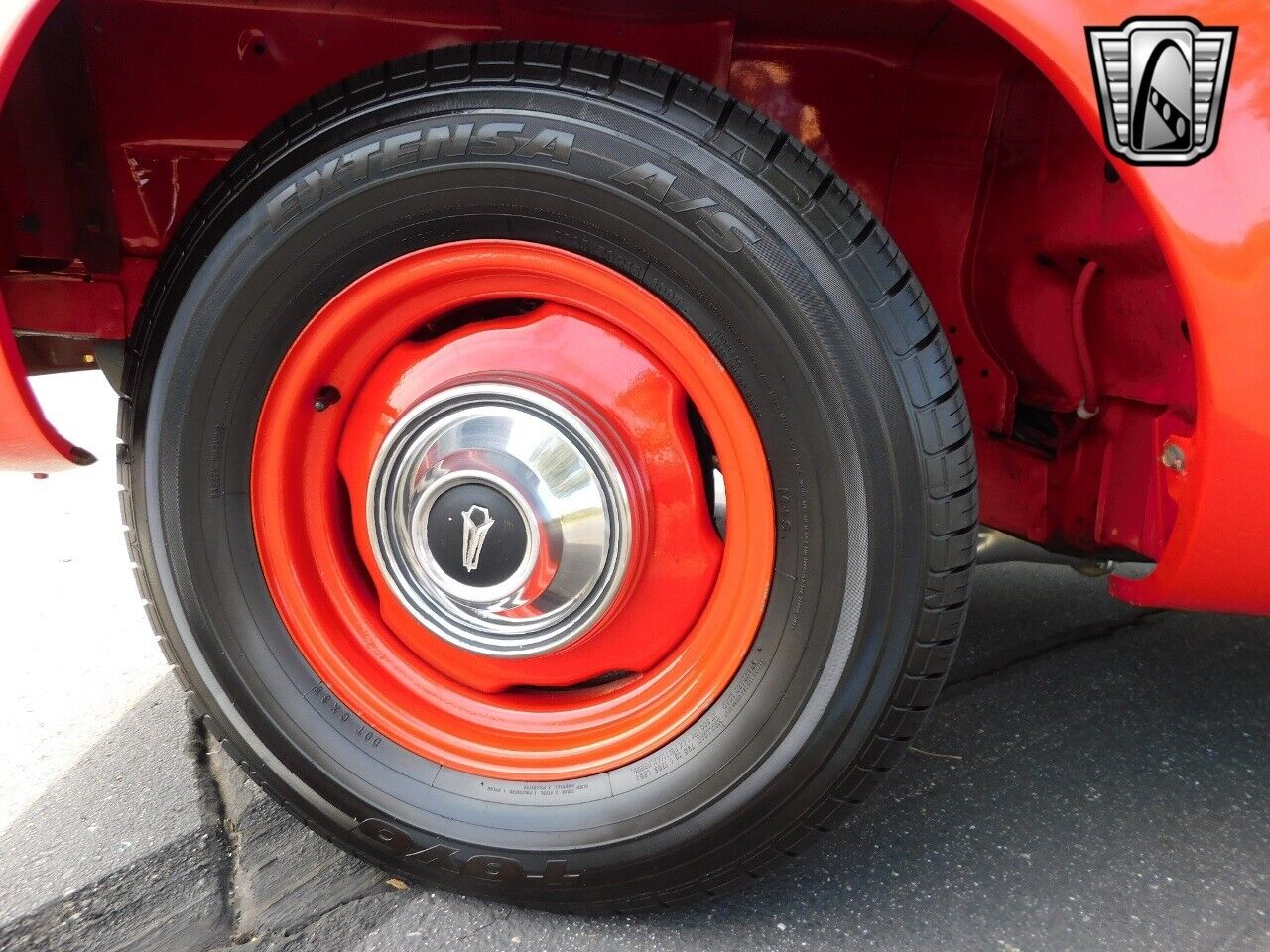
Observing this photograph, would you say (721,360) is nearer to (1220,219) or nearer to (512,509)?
(512,509)

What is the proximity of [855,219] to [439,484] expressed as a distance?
1.95ft

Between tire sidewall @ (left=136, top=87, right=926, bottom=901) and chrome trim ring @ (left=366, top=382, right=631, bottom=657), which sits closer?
tire sidewall @ (left=136, top=87, right=926, bottom=901)

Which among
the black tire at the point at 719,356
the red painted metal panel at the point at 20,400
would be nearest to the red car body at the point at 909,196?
the red painted metal panel at the point at 20,400

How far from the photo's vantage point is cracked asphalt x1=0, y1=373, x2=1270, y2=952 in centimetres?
114

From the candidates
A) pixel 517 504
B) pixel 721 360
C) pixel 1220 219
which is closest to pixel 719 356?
pixel 721 360

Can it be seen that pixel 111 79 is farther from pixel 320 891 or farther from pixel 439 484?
pixel 320 891

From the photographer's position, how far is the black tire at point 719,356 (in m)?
0.95

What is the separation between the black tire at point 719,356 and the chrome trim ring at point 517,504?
19 cm

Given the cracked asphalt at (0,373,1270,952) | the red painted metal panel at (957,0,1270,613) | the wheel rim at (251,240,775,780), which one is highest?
the red painted metal panel at (957,0,1270,613)

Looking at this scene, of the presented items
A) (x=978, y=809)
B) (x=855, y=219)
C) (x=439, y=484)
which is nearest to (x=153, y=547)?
(x=439, y=484)

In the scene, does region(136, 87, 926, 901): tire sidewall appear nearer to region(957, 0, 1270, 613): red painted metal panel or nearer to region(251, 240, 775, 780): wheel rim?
region(251, 240, 775, 780): wheel rim

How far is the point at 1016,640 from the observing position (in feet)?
6.21

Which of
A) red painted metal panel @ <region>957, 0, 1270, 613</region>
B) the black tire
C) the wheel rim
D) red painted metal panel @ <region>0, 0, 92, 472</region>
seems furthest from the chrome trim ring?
red painted metal panel @ <region>957, 0, 1270, 613</region>

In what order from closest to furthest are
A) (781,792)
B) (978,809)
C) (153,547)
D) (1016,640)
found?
(781,792)
(153,547)
(978,809)
(1016,640)
